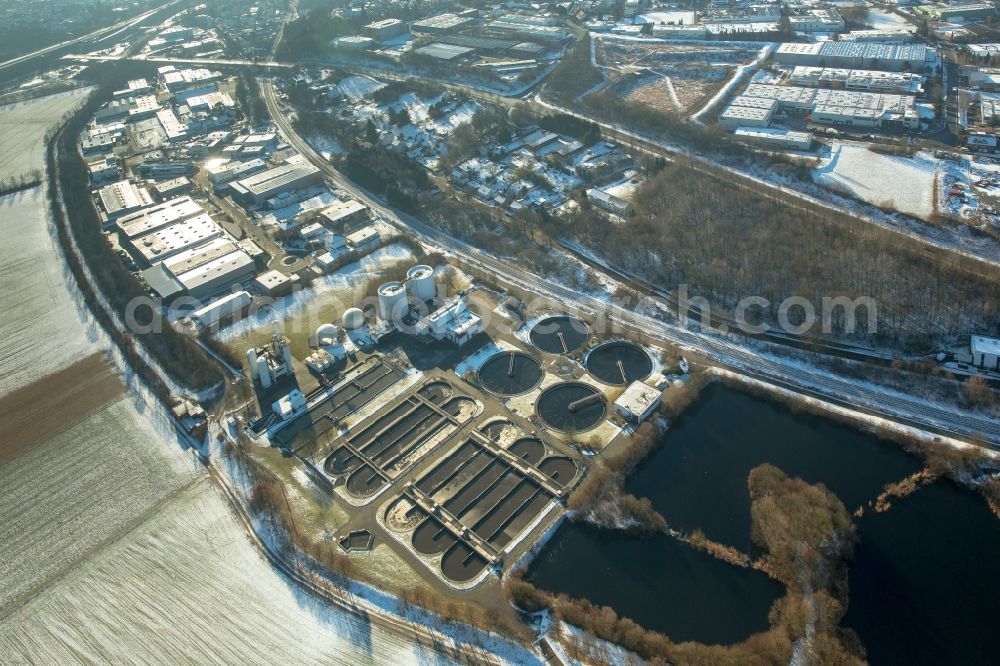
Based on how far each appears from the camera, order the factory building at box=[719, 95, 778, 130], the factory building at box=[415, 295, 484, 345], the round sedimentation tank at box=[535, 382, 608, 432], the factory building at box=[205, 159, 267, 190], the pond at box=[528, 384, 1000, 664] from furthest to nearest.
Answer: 1. the factory building at box=[719, 95, 778, 130]
2. the factory building at box=[205, 159, 267, 190]
3. the factory building at box=[415, 295, 484, 345]
4. the round sedimentation tank at box=[535, 382, 608, 432]
5. the pond at box=[528, 384, 1000, 664]

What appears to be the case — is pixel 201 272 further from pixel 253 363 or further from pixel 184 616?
pixel 184 616

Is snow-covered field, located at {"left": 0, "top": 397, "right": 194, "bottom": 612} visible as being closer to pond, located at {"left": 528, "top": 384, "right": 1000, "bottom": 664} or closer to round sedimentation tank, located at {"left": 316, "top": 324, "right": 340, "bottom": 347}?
round sedimentation tank, located at {"left": 316, "top": 324, "right": 340, "bottom": 347}

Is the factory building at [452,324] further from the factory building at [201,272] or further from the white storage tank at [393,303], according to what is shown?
the factory building at [201,272]

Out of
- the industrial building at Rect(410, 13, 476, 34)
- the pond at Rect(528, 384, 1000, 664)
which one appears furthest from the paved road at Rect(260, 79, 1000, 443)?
the industrial building at Rect(410, 13, 476, 34)

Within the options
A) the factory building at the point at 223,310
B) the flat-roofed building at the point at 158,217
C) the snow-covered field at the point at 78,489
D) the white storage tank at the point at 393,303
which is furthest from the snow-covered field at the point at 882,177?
the flat-roofed building at the point at 158,217

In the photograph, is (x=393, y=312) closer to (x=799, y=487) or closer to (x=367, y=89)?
(x=799, y=487)

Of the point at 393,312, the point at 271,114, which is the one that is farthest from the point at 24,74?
the point at 393,312

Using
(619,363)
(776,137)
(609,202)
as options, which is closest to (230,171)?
(609,202)
